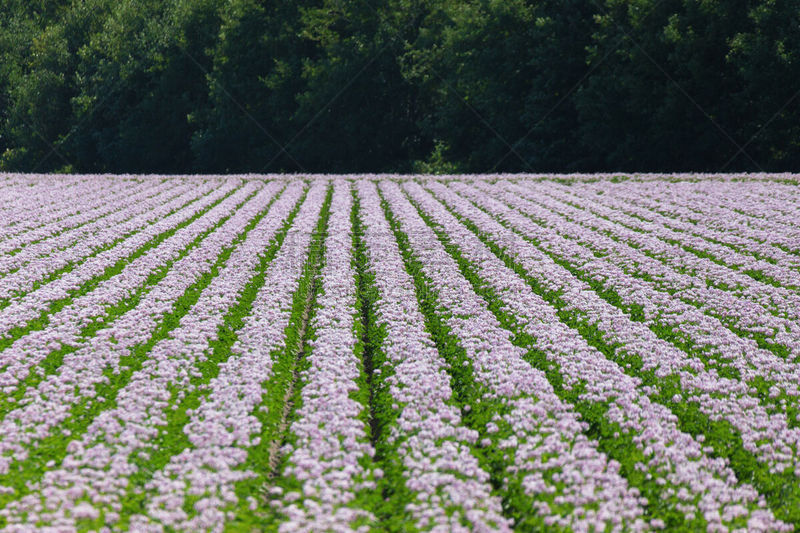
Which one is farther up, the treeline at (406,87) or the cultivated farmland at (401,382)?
the treeline at (406,87)

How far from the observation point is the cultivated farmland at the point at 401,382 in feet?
21.8

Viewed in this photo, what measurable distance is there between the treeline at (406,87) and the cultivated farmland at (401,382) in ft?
84.4

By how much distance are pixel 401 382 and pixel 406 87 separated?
54.3 metres

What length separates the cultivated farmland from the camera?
21.8ft

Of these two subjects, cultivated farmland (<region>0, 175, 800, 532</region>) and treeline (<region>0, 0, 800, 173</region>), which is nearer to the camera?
cultivated farmland (<region>0, 175, 800, 532</region>)

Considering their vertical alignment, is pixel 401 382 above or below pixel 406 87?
below

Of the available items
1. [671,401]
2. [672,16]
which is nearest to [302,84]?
[672,16]

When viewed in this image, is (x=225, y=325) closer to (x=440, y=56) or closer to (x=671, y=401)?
(x=671, y=401)

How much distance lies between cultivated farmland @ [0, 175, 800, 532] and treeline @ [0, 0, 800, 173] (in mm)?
25739

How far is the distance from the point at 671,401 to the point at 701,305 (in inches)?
195

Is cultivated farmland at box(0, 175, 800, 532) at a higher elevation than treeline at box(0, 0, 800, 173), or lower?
lower

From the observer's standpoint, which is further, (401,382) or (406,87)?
(406,87)

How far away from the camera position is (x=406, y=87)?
60844mm

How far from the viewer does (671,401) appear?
898 cm
